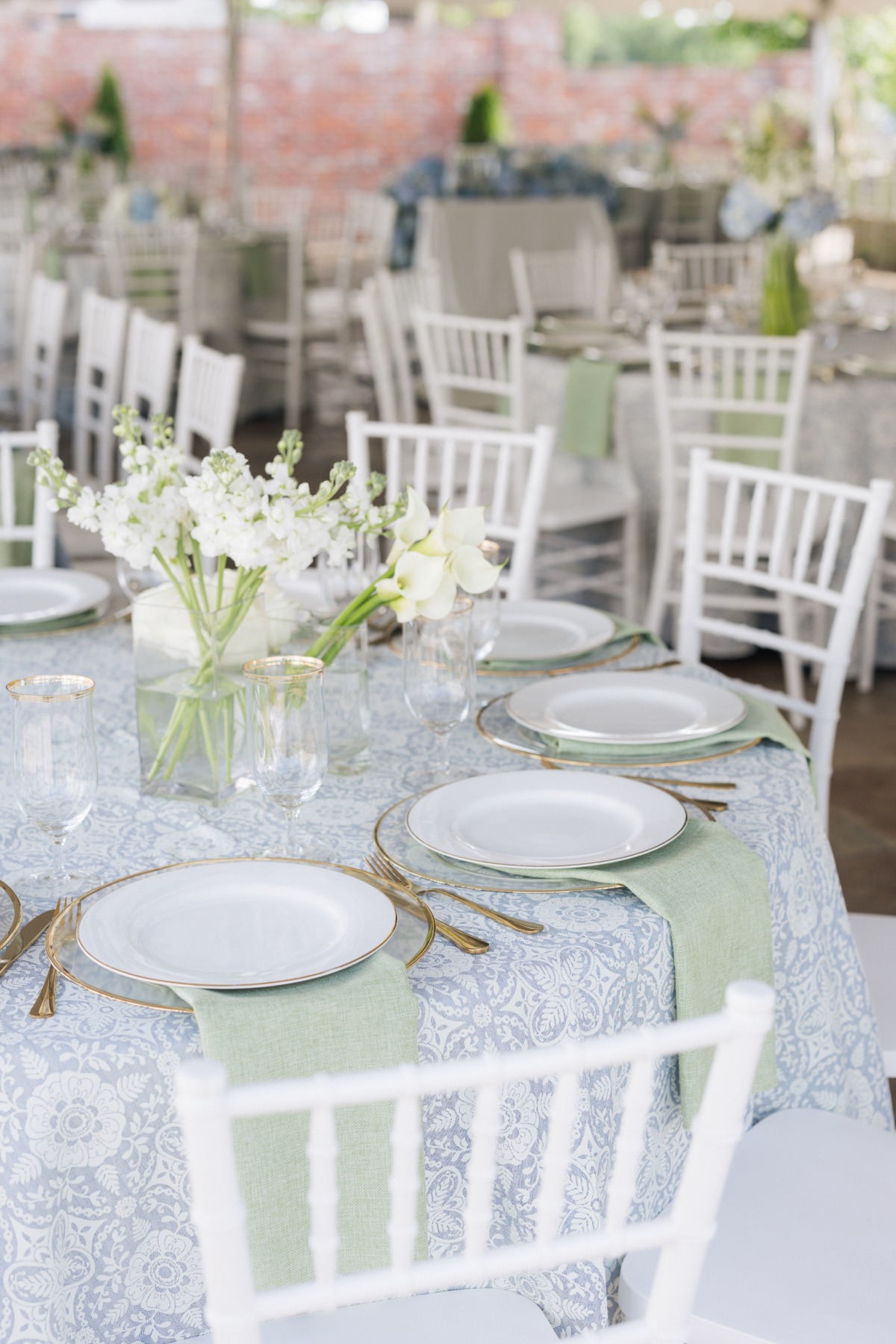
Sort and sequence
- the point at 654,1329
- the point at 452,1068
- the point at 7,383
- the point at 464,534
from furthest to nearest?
1. the point at 7,383
2. the point at 464,534
3. the point at 654,1329
4. the point at 452,1068

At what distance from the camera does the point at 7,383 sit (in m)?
5.39

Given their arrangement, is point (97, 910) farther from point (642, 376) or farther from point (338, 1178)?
point (642, 376)

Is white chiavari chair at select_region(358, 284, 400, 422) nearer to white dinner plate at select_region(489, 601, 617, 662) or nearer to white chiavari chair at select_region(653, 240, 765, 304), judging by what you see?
white chiavari chair at select_region(653, 240, 765, 304)

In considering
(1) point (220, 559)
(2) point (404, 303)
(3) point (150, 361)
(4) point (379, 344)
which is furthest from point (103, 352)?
(1) point (220, 559)

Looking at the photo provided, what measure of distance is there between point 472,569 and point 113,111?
45.7 feet

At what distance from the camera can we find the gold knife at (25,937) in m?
1.14

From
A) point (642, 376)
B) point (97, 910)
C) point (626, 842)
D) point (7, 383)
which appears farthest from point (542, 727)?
point (7, 383)

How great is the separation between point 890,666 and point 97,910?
3.25 meters

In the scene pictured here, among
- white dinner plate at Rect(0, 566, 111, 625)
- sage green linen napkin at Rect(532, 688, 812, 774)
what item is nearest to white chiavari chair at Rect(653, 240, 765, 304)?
white dinner plate at Rect(0, 566, 111, 625)

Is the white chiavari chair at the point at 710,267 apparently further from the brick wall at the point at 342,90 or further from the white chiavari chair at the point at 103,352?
the brick wall at the point at 342,90

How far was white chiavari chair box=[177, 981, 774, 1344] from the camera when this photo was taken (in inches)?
29.1

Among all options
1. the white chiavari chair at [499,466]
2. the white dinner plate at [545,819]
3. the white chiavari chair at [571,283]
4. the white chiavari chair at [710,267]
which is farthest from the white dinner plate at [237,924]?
the white chiavari chair at [571,283]

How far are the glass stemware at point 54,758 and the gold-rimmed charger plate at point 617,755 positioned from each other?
52cm

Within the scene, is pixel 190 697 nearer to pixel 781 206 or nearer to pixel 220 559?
pixel 220 559
